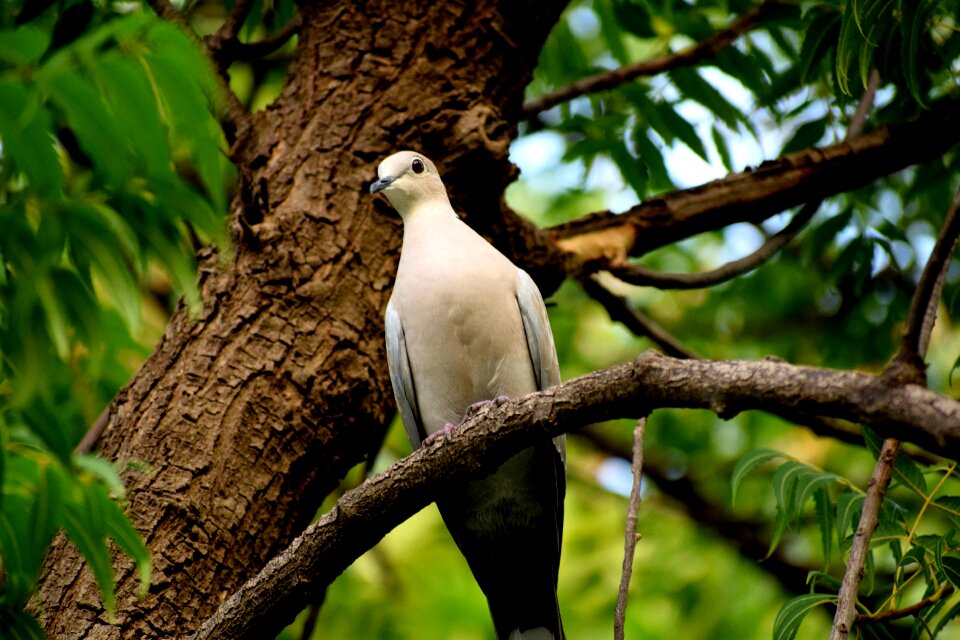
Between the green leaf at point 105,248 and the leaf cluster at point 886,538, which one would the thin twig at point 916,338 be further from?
the green leaf at point 105,248

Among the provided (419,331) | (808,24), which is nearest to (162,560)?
(419,331)

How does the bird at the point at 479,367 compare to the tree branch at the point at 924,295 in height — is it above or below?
below

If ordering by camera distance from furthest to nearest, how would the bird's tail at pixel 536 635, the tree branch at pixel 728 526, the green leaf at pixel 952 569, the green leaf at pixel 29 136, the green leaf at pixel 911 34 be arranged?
the tree branch at pixel 728 526 → the bird's tail at pixel 536 635 → the green leaf at pixel 911 34 → the green leaf at pixel 952 569 → the green leaf at pixel 29 136

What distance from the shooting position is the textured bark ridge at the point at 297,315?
312 cm

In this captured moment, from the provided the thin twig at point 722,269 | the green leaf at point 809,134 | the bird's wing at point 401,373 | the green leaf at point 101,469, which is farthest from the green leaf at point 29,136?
the green leaf at point 809,134

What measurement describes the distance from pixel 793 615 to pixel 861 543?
0.29 meters

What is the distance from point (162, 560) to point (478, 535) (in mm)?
1494

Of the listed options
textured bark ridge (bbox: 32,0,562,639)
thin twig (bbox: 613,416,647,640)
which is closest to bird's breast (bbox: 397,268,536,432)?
textured bark ridge (bbox: 32,0,562,639)

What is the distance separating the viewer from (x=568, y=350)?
6.87 metres

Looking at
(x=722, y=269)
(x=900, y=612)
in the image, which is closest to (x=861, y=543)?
(x=900, y=612)

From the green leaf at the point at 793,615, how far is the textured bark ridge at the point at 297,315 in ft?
5.20

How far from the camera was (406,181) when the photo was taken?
3.77 meters

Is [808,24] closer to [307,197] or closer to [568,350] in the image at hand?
[307,197]

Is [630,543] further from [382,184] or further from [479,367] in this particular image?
[382,184]
